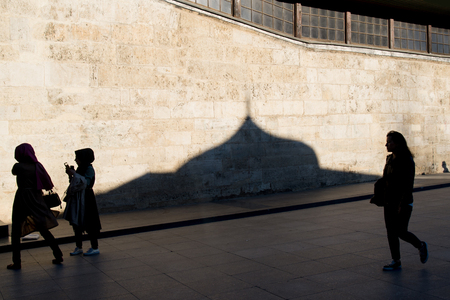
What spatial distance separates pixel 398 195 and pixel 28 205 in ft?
16.2

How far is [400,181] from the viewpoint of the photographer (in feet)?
17.5

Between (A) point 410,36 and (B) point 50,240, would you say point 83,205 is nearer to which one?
(B) point 50,240

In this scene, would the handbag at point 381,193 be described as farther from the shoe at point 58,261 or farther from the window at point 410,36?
the window at point 410,36

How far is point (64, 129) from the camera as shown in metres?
10.1

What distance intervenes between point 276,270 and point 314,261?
670 millimetres

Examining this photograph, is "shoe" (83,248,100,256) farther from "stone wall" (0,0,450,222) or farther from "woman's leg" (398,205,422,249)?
"woman's leg" (398,205,422,249)

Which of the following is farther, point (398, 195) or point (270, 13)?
point (270, 13)

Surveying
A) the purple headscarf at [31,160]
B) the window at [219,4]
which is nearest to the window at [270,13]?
the window at [219,4]

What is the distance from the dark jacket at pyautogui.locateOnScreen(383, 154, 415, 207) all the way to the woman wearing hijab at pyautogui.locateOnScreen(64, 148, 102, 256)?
4256 mm

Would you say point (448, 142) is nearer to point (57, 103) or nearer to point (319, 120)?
point (319, 120)

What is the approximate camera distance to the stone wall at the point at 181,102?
32.2 feet

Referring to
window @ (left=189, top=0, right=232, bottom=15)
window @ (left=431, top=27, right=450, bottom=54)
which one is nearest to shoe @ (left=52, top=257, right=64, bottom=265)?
window @ (left=189, top=0, right=232, bottom=15)

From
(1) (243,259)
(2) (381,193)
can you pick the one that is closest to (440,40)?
(2) (381,193)

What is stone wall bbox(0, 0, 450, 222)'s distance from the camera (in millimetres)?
9805
